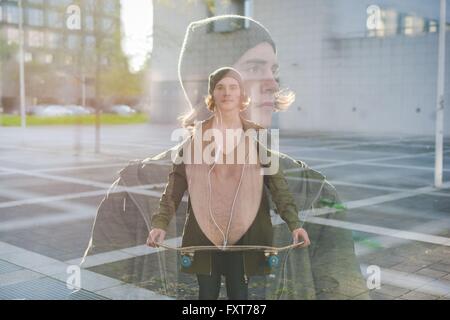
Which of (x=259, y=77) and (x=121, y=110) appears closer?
(x=259, y=77)

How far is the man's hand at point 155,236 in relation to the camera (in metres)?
3.40

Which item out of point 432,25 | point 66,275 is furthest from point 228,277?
point 432,25

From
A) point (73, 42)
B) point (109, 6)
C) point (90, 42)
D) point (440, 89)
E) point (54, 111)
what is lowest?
point (54, 111)

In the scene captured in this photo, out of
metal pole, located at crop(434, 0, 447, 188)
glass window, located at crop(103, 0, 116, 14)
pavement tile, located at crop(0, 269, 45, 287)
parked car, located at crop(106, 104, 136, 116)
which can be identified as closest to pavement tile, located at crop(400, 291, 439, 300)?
pavement tile, located at crop(0, 269, 45, 287)

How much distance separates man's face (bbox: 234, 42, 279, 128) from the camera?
3151 mm

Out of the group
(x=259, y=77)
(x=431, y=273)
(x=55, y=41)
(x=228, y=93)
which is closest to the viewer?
(x=228, y=93)

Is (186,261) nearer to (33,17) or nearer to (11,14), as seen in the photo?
(33,17)

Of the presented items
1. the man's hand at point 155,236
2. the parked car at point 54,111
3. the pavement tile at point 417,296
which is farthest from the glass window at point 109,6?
the parked car at point 54,111

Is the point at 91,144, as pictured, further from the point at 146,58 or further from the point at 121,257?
the point at 121,257

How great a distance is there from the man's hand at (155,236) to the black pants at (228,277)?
33 cm

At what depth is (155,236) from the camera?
3418 mm

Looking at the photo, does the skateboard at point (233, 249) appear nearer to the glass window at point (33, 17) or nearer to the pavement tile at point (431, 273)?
the pavement tile at point (431, 273)

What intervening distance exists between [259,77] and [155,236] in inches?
44.1
